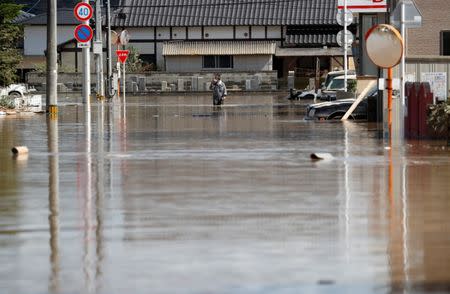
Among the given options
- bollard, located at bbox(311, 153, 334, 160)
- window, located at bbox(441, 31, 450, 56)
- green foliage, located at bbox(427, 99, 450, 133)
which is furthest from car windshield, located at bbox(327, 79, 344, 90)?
bollard, located at bbox(311, 153, 334, 160)

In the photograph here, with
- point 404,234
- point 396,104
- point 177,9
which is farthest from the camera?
point 177,9

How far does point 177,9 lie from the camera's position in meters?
81.7

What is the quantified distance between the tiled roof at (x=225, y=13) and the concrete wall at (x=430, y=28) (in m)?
50.4

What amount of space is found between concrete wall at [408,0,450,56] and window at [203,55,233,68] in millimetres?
51683

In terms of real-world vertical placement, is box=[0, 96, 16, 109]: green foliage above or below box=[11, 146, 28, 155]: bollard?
above

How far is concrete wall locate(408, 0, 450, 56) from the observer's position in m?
29.7

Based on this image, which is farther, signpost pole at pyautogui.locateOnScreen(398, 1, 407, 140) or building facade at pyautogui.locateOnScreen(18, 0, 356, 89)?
building facade at pyautogui.locateOnScreen(18, 0, 356, 89)

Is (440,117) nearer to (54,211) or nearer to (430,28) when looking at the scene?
(430,28)

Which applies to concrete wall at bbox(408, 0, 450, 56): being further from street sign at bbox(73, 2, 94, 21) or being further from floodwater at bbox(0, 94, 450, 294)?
street sign at bbox(73, 2, 94, 21)

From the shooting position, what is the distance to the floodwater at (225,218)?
8231 mm

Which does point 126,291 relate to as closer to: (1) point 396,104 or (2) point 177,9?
(1) point 396,104

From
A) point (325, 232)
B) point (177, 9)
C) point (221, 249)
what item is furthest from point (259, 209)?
point (177, 9)

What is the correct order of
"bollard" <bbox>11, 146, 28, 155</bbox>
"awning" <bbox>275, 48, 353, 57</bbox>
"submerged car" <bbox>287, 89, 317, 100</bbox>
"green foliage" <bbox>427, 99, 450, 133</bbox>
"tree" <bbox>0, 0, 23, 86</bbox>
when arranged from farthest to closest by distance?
"awning" <bbox>275, 48, 353, 57</bbox>
"submerged car" <bbox>287, 89, 317, 100</bbox>
"tree" <bbox>0, 0, 23, 86</bbox>
"green foliage" <bbox>427, 99, 450, 133</bbox>
"bollard" <bbox>11, 146, 28, 155</bbox>

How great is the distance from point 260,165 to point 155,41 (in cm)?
6637
